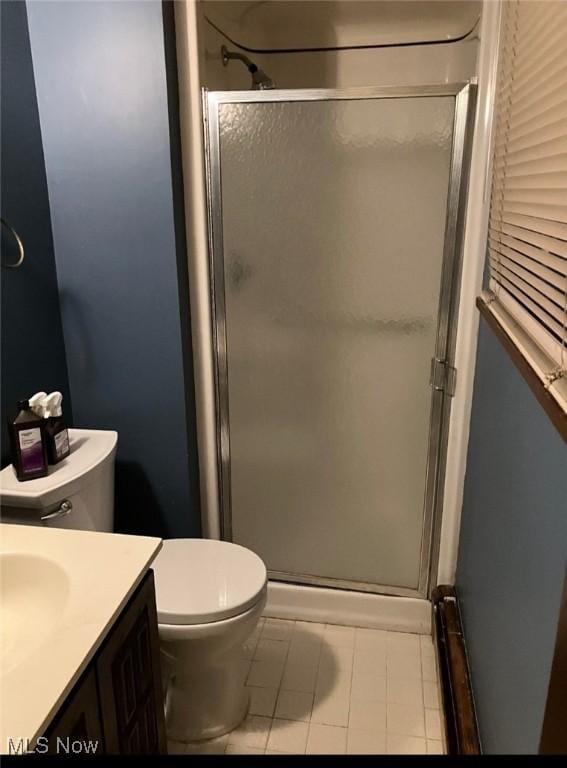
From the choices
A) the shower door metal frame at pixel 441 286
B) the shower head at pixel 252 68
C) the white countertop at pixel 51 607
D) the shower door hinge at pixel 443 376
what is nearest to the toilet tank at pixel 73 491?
the white countertop at pixel 51 607

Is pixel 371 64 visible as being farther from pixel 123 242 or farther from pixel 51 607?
pixel 51 607

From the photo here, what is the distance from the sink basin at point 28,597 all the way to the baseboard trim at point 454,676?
0.99m

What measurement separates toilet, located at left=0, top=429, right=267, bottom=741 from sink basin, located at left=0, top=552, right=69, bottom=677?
37 centimetres

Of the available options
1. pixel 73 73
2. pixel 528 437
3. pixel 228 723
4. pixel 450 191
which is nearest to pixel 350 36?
pixel 450 191

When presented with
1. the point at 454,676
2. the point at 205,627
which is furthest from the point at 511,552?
the point at 205,627

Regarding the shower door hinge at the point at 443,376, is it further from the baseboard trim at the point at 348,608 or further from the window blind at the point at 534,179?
the baseboard trim at the point at 348,608

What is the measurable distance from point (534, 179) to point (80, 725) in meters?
1.17

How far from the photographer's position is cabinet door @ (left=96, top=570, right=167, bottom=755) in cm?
102

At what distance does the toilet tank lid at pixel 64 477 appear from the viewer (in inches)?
59.9

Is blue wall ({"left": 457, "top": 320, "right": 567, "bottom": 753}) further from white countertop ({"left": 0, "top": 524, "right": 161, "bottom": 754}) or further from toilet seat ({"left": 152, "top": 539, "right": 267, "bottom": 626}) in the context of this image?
white countertop ({"left": 0, "top": 524, "right": 161, "bottom": 754})

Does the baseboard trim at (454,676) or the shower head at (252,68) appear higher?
the shower head at (252,68)

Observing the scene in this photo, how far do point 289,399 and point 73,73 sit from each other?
1.14 metres

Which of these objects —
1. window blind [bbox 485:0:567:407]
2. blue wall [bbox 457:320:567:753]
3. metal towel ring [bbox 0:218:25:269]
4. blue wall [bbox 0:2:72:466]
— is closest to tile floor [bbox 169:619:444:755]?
blue wall [bbox 457:320:567:753]

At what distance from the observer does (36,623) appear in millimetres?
1101
